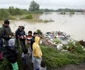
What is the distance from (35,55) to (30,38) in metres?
0.73

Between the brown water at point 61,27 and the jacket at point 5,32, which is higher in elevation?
the jacket at point 5,32

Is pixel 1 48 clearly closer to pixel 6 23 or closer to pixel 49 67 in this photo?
pixel 6 23

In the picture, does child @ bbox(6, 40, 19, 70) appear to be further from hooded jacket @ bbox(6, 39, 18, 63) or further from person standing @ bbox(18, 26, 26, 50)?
person standing @ bbox(18, 26, 26, 50)

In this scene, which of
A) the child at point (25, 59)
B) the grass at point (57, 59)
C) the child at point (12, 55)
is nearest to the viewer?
the child at point (12, 55)

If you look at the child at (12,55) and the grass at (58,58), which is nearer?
the child at (12,55)

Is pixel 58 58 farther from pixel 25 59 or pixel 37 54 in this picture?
pixel 25 59

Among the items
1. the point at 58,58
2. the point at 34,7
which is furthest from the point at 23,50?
the point at 34,7

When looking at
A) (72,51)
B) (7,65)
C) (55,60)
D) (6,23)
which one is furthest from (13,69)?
(72,51)

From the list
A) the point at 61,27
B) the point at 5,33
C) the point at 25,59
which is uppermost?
the point at 5,33

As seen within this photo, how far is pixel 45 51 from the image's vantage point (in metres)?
7.57

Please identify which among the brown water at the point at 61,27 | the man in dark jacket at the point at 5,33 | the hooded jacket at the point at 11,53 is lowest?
the brown water at the point at 61,27

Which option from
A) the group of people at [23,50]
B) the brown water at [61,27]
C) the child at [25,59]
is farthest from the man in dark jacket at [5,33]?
the brown water at [61,27]

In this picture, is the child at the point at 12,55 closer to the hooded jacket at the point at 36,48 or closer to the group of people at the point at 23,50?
the group of people at the point at 23,50

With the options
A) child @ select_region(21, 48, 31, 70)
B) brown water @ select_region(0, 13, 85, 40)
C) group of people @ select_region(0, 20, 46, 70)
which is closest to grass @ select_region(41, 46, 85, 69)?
group of people @ select_region(0, 20, 46, 70)
